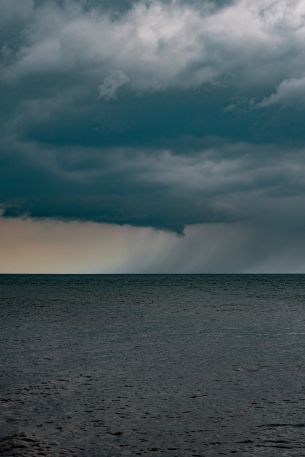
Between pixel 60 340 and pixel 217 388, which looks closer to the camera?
pixel 217 388

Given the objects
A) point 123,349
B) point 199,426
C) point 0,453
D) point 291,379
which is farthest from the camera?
point 123,349

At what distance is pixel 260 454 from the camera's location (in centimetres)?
1322

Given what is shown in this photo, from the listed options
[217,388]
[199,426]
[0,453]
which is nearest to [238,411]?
[199,426]

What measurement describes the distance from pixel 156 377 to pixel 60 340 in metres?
16.0

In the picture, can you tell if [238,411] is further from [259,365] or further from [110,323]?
[110,323]

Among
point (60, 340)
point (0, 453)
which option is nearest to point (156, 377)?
point (0, 453)

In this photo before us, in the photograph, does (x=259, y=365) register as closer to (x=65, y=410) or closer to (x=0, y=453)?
(x=65, y=410)

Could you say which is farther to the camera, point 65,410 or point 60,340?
point 60,340

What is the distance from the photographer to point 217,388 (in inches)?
845

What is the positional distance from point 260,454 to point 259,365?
1429 cm

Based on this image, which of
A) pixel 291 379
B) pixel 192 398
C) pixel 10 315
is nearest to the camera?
pixel 192 398

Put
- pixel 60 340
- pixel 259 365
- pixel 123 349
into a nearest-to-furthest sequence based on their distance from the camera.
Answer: pixel 259 365 → pixel 123 349 → pixel 60 340

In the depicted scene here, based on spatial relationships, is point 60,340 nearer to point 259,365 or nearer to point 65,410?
point 259,365

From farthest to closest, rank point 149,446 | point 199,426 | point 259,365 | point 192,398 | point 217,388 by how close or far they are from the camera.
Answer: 1. point 259,365
2. point 217,388
3. point 192,398
4. point 199,426
5. point 149,446
